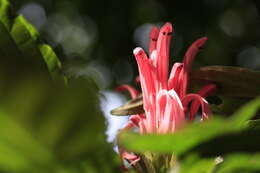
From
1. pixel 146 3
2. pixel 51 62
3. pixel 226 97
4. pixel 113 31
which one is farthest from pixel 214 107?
pixel 146 3

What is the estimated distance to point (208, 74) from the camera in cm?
56

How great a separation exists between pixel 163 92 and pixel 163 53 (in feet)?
0.20

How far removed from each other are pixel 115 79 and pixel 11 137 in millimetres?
2634

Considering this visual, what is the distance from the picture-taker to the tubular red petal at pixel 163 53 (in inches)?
20.8

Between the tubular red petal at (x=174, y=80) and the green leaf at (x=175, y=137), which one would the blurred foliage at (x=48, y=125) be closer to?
the green leaf at (x=175, y=137)

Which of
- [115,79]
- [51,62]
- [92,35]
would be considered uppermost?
[51,62]

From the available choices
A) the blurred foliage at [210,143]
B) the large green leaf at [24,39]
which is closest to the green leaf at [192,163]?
the blurred foliage at [210,143]

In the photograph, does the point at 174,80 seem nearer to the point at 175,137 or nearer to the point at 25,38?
the point at 25,38

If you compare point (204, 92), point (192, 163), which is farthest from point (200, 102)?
point (192, 163)

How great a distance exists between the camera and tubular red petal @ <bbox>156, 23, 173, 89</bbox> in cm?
53

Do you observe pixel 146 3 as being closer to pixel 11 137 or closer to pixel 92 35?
pixel 92 35

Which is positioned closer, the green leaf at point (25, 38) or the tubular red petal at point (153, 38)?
the green leaf at point (25, 38)

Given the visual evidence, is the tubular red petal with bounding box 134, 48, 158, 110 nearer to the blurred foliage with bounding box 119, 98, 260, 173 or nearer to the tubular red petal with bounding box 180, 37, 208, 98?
the tubular red petal with bounding box 180, 37, 208, 98

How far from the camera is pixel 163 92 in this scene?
50 centimetres
